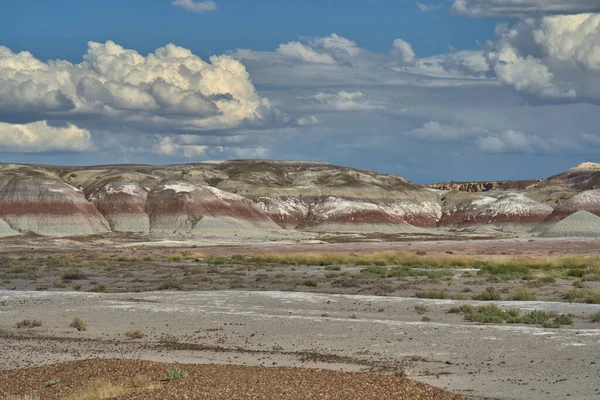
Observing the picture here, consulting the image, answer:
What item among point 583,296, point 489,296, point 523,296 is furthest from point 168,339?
point 583,296

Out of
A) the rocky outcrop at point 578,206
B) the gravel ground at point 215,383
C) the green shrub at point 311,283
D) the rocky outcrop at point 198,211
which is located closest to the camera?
the gravel ground at point 215,383

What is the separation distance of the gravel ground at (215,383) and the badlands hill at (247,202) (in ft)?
327

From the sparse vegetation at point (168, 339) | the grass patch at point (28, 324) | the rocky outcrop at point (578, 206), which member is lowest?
the grass patch at point (28, 324)

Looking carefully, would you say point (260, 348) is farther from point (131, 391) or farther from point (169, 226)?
point (169, 226)

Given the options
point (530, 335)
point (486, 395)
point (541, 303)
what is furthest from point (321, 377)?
point (541, 303)

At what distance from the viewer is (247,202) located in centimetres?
13688

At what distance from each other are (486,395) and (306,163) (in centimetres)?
A: 16877

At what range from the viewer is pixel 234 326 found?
24.1 metres

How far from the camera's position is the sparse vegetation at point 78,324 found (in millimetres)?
24250

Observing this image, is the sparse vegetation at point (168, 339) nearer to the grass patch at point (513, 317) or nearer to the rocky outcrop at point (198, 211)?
the grass patch at point (513, 317)

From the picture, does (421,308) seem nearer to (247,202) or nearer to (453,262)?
(453,262)

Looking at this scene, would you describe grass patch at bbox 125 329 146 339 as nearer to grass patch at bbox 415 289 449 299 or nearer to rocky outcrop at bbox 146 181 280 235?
grass patch at bbox 415 289 449 299

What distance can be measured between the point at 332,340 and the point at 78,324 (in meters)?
8.33

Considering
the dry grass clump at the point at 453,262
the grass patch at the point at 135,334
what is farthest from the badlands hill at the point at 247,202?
the grass patch at the point at 135,334
